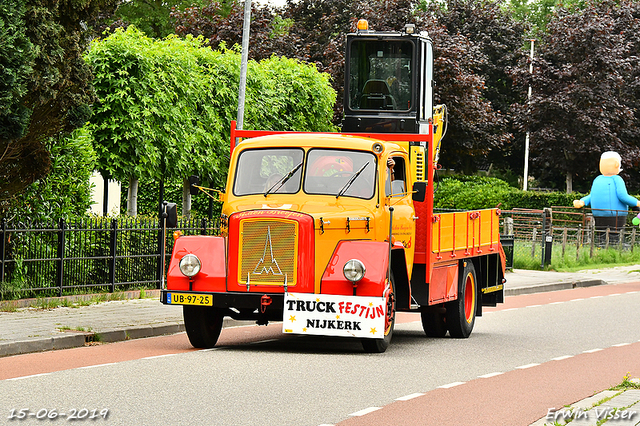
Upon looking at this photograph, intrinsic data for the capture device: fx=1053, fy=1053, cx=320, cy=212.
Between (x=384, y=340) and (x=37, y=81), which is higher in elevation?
(x=37, y=81)

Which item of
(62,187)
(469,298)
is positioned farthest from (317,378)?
(62,187)

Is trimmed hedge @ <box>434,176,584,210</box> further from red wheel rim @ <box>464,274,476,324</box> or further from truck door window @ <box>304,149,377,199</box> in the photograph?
truck door window @ <box>304,149,377,199</box>

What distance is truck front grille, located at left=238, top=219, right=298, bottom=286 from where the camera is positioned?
39.7 ft

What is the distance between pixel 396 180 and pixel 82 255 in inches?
274

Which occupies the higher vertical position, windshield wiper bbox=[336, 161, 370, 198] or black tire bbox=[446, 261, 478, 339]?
windshield wiper bbox=[336, 161, 370, 198]

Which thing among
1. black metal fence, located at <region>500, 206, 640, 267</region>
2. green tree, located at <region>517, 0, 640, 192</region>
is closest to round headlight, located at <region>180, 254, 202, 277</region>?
black metal fence, located at <region>500, 206, 640, 267</region>

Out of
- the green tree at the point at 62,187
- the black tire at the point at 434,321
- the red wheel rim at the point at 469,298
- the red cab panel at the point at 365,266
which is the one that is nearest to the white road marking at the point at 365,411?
the red cab panel at the point at 365,266

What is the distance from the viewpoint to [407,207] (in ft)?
45.1

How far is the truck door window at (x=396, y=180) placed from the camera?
→ 1334 centimetres

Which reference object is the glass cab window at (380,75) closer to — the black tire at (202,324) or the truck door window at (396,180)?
the truck door window at (396,180)

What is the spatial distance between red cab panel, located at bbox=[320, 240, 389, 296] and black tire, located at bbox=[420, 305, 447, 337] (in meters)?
Result: 3.11

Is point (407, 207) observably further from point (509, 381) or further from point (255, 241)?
point (509, 381)

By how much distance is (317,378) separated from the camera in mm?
10430

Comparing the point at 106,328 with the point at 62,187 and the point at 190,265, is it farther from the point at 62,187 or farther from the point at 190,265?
the point at 62,187
